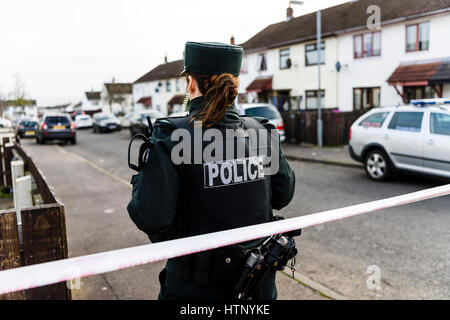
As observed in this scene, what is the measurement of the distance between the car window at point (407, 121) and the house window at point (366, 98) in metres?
13.1

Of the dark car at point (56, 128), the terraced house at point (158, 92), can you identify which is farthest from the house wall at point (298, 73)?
the terraced house at point (158, 92)

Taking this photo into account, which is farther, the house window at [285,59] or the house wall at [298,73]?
the house window at [285,59]

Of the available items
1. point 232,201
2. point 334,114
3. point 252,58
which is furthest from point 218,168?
point 252,58

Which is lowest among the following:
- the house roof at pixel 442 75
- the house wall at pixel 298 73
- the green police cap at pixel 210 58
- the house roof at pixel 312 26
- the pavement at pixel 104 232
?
the pavement at pixel 104 232

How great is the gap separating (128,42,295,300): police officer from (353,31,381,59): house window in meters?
20.9

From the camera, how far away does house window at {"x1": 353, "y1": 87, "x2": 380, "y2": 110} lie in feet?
69.7

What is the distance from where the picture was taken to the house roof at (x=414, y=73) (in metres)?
17.5

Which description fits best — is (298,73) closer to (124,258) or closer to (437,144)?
(437,144)

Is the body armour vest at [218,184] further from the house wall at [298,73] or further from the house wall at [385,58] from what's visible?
the house wall at [298,73]

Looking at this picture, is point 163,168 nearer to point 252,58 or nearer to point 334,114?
point 334,114

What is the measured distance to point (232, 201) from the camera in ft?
6.22

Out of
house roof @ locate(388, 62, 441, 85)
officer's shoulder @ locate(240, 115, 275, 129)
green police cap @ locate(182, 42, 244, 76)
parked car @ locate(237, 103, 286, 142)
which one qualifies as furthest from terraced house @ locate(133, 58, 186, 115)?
green police cap @ locate(182, 42, 244, 76)
